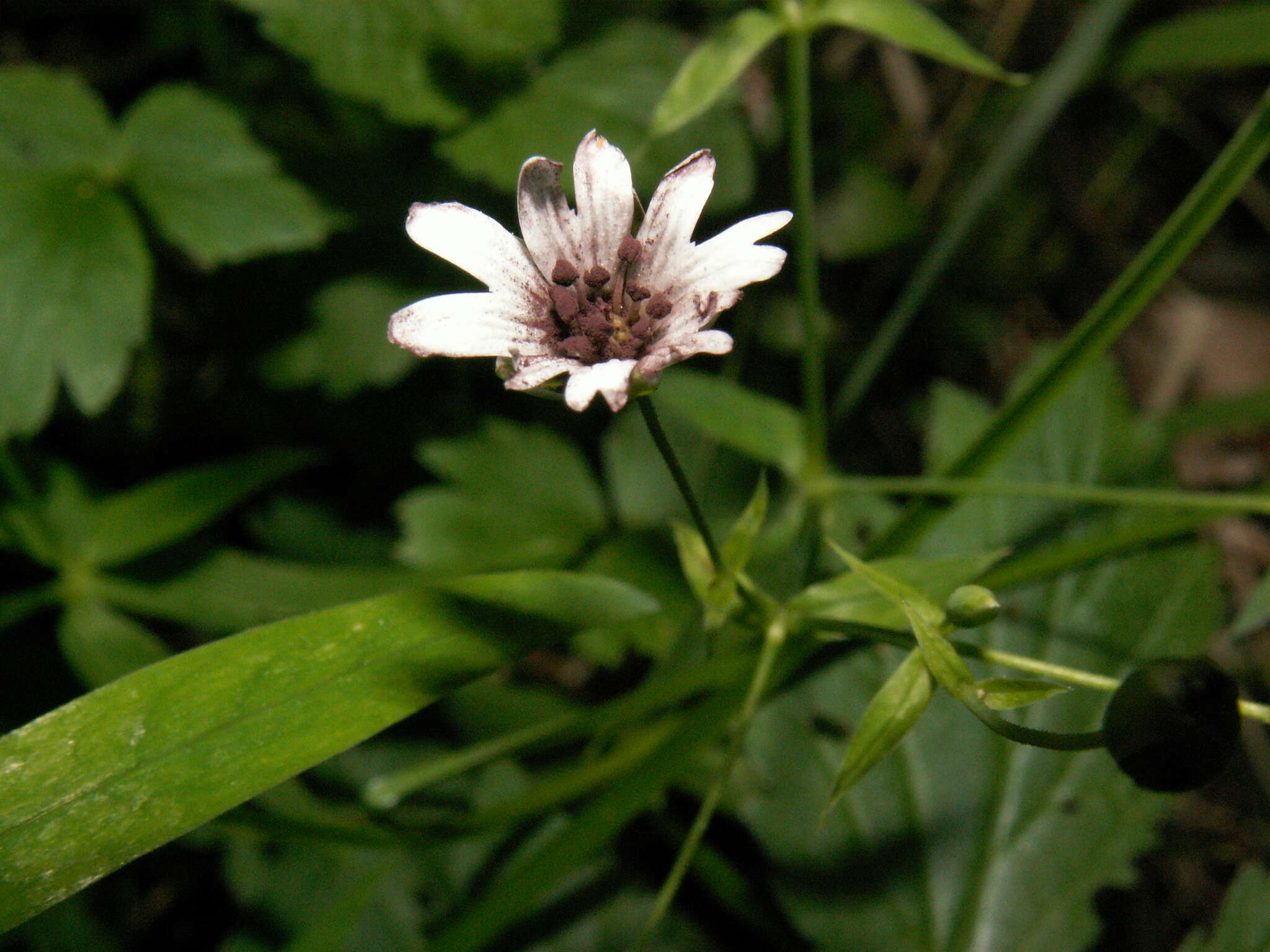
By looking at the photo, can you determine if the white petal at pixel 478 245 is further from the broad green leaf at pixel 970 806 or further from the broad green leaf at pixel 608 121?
the broad green leaf at pixel 970 806

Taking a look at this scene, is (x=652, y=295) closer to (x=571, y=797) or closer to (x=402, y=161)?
(x=571, y=797)

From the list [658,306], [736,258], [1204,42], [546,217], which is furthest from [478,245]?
[1204,42]

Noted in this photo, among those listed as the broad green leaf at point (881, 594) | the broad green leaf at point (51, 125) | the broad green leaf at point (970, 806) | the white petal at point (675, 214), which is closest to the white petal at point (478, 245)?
the white petal at point (675, 214)

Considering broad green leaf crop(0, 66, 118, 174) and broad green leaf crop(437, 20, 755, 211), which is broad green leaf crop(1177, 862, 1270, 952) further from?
broad green leaf crop(0, 66, 118, 174)

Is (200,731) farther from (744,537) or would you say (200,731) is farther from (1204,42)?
(1204,42)

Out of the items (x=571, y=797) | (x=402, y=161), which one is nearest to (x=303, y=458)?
(x=402, y=161)
